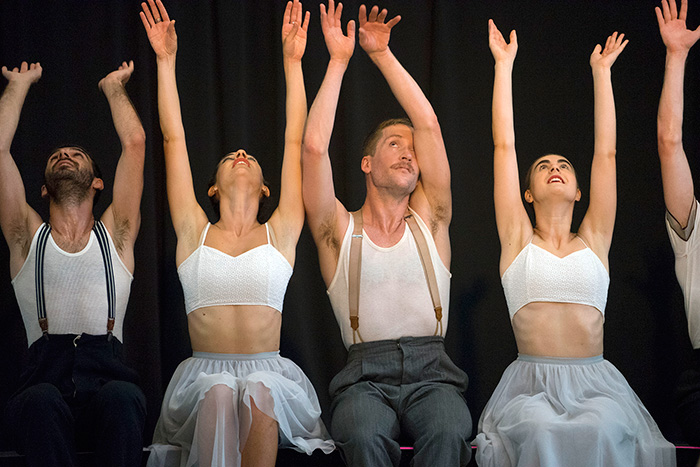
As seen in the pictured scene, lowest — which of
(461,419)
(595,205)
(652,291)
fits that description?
(461,419)

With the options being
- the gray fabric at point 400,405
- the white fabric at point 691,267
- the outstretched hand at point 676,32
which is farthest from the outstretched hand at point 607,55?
the gray fabric at point 400,405

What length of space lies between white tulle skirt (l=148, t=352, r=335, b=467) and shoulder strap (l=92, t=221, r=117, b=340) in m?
0.36

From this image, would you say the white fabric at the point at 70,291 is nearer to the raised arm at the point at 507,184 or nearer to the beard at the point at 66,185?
the beard at the point at 66,185

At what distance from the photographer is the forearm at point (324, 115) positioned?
3.35m

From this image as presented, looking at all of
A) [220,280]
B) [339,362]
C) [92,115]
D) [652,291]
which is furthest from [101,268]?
[652,291]

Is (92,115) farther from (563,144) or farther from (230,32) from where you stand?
(563,144)

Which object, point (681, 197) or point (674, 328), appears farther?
point (674, 328)

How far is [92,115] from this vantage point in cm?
412

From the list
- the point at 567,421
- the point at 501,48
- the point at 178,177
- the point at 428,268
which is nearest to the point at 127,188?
the point at 178,177

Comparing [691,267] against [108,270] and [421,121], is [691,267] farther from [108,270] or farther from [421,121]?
[108,270]

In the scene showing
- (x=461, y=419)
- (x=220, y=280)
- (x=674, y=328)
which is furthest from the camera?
(x=674, y=328)

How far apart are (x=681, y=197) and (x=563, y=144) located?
0.90 m

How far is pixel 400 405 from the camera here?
313 cm

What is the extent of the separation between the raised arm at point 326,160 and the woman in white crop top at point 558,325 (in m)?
0.70
